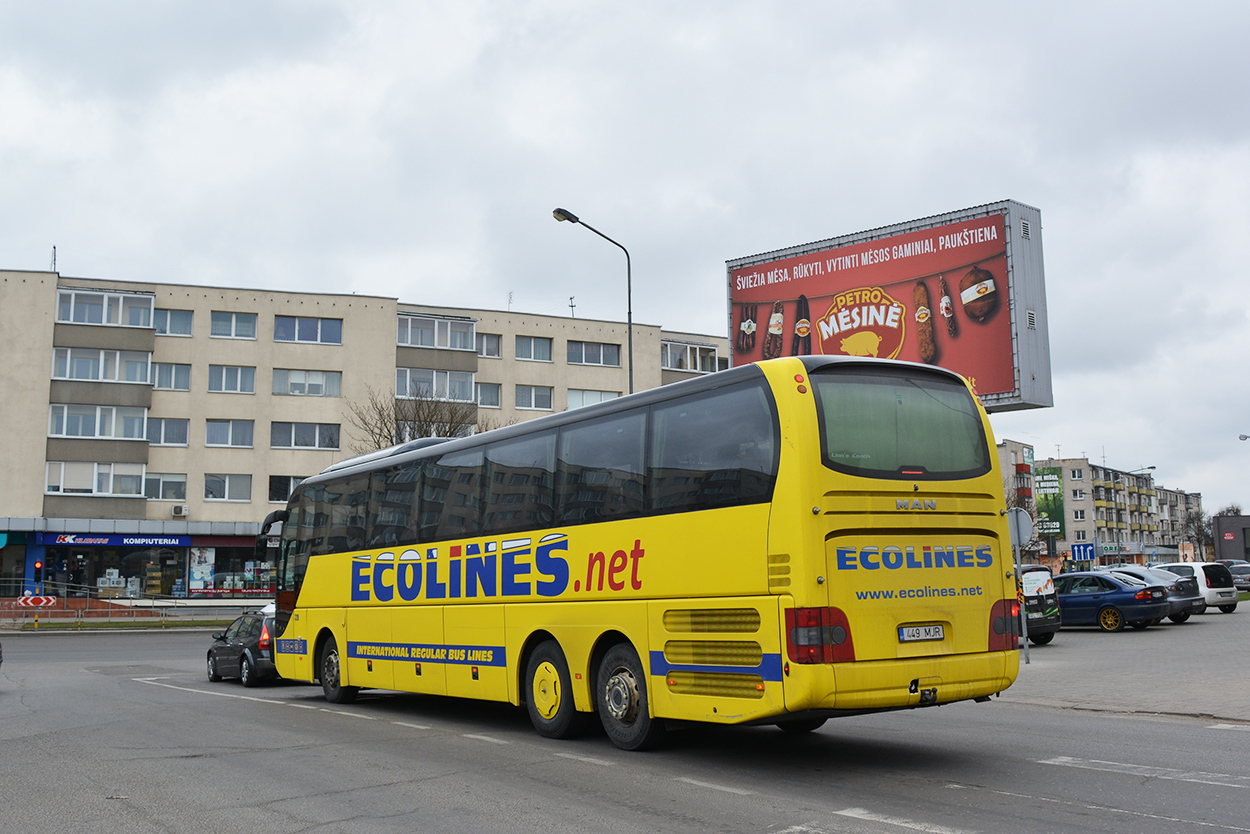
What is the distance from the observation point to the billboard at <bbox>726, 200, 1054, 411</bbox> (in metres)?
27.2

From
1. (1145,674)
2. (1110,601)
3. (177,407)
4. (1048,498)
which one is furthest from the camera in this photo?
(1048,498)

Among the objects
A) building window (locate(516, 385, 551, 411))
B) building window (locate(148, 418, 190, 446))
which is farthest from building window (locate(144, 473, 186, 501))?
building window (locate(516, 385, 551, 411))

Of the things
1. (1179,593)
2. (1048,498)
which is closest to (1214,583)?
(1179,593)

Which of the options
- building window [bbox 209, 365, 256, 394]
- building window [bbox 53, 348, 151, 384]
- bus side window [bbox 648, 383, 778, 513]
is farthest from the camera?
building window [bbox 209, 365, 256, 394]

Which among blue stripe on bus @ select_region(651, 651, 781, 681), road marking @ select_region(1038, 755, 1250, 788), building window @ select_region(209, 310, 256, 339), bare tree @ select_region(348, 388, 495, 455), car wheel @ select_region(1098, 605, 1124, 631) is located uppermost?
building window @ select_region(209, 310, 256, 339)

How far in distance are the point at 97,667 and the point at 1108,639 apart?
22350 millimetres

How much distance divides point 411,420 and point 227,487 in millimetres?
12964

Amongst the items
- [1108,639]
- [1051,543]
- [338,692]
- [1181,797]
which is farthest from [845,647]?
[1051,543]

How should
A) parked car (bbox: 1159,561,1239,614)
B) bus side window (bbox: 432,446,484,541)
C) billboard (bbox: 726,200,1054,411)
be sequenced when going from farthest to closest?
1. parked car (bbox: 1159,561,1239,614)
2. billboard (bbox: 726,200,1054,411)
3. bus side window (bbox: 432,446,484,541)

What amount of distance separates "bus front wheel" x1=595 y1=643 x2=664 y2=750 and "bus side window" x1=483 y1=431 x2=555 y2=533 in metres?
1.72

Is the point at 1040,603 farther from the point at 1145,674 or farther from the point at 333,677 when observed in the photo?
the point at 333,677

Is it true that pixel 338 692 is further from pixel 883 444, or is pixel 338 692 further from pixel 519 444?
pixel 883 444

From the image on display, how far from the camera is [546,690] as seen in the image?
36.0 ft

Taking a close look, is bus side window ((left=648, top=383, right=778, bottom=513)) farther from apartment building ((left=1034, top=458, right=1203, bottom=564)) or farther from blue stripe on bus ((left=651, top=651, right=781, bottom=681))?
apartment building ((left=1034, top=458, right=1203, bottom=564))
